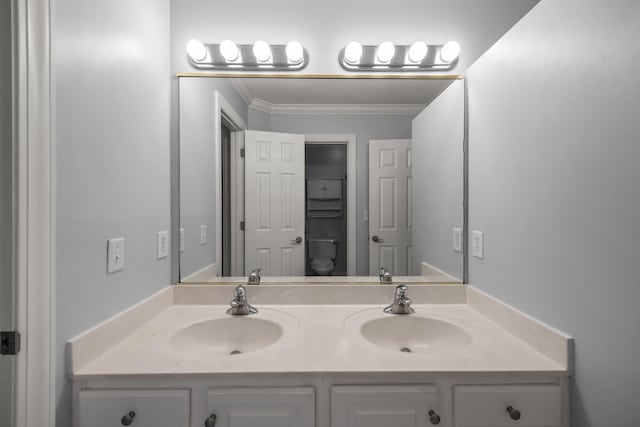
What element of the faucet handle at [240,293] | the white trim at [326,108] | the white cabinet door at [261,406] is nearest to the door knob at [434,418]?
the white cabinet door at [261,406]

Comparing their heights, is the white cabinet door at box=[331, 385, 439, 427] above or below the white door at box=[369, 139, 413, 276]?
below

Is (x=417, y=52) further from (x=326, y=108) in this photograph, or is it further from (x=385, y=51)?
(x=326, y=108)

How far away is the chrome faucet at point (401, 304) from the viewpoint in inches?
50.1

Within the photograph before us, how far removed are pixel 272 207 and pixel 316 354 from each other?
72cm

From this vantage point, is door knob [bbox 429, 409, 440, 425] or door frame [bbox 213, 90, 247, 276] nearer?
door knob [bbox 429, 409, 440, 425]

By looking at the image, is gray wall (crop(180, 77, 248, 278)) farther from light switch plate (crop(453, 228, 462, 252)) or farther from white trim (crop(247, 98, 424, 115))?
light switch plate (crop(453, 228, 462, 252))

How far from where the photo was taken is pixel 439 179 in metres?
1.44

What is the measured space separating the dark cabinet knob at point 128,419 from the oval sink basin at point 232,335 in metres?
0.33

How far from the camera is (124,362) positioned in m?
0.90

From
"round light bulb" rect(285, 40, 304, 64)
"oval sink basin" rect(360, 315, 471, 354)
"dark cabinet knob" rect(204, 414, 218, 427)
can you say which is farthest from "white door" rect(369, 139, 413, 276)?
"dark cabinet knob" rect(204, 414, 218, 427)

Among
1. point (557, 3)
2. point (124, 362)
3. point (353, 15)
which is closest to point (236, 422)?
point (124, 362)

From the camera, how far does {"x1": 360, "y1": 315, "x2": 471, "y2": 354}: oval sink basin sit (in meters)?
1.21

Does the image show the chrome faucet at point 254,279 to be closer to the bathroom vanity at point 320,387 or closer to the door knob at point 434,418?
the bathroom vanity at point 320,387
